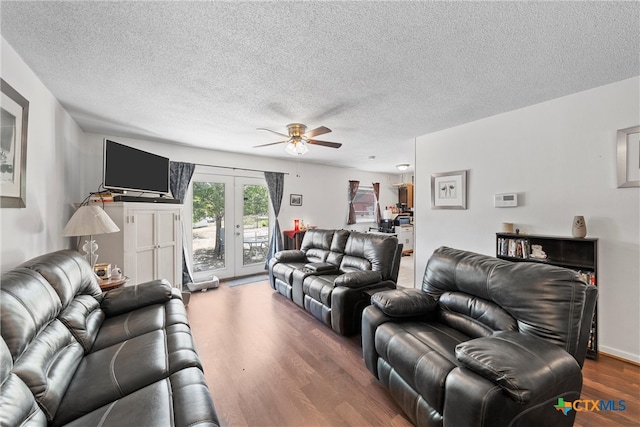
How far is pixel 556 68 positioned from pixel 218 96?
299 cm

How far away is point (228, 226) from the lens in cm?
490

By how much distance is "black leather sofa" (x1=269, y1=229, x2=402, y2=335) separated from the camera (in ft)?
8.68

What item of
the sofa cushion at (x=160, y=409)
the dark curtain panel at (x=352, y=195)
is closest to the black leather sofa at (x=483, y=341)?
the sofa cushion at (x=160, y=409)

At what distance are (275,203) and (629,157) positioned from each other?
496 centimetres

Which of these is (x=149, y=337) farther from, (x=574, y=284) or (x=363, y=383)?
(x=574, y=284)

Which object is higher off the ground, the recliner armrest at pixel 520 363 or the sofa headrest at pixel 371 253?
the sofa headrest at pixel 371 253

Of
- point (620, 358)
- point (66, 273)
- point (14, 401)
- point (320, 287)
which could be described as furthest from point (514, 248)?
point (66, 273)

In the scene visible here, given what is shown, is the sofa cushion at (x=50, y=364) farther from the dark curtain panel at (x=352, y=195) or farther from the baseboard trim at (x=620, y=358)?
the dark curtain panel at (x=352, y=195)

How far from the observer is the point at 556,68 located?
6.73 ft

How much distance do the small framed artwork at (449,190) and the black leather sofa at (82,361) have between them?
3.47 meters

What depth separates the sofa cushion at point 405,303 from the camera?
1.84 metres

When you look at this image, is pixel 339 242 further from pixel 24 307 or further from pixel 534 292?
pixel 24 307

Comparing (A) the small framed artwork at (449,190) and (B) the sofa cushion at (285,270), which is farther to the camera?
(B) the sofa cushion at (285,270)

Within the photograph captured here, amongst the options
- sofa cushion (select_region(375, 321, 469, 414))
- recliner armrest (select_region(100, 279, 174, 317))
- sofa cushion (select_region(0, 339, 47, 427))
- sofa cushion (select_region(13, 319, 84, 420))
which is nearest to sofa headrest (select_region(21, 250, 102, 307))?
recliner armrest (select_region(100, 279, 174, 317))
